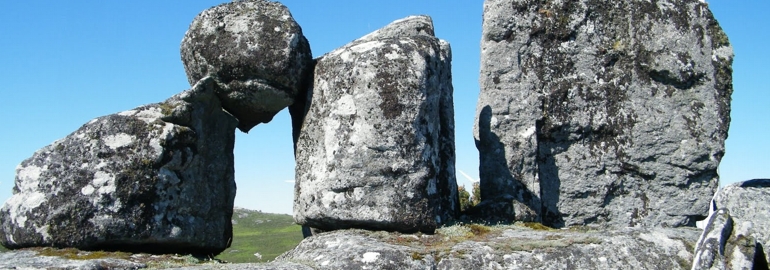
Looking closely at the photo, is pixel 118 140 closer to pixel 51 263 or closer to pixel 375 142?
pixel 51 263

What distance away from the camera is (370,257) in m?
7.23

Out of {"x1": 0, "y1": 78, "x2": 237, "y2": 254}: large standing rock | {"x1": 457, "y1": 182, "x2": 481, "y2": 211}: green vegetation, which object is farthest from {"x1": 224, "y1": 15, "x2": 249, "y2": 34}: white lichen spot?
{"x1": 457, "y1": 182, "x2": 481, "y2": 211}: green vegetation

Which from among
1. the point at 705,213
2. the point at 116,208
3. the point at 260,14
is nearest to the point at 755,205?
the point at 705,213

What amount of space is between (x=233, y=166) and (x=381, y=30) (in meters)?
2.56

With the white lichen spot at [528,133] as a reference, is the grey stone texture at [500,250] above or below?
below

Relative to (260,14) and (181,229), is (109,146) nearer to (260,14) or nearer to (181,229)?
(181,229)

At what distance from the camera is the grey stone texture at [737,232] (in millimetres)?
7602

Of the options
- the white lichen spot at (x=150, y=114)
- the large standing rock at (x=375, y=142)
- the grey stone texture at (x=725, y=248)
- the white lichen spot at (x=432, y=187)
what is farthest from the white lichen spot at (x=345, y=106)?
the grey stone texture at (x=725, y=248)

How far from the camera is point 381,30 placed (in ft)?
33.1

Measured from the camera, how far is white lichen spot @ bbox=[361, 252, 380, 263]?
7199 mm

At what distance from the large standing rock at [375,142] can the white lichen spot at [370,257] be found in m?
0.93

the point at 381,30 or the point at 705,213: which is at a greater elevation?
the point at 381,30

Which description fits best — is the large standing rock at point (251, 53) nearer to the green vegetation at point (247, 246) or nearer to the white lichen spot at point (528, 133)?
the green vegetation at point (247, 246)

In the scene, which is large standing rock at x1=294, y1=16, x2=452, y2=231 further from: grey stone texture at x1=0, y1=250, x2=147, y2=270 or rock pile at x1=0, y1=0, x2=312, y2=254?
grey stone texture at x1=0, y1=250, x2=147, y2=270
